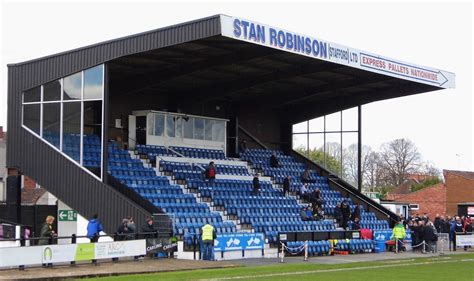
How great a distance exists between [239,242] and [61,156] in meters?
8.22

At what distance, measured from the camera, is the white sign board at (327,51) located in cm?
2837

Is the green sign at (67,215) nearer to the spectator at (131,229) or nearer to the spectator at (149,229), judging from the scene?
the spectator at (131,229)

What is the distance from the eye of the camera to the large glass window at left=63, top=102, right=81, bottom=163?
3198 cm

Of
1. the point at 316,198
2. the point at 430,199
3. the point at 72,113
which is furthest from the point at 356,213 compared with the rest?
the point at 430,199

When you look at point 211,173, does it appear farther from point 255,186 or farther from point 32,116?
point 32,116

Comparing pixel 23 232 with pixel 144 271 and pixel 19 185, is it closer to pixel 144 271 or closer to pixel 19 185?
pixel 19 185

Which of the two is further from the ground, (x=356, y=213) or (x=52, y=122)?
(x=52, y=122)

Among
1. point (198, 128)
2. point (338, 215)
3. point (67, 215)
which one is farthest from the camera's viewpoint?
point (198, 128)

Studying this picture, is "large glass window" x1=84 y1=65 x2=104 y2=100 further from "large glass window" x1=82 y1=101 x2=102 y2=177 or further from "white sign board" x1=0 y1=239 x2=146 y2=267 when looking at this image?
"white sign board" x1=0 y1=239 x2=146 y2=267

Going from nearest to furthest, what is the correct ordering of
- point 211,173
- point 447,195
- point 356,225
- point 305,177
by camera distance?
point 211,173, point 356,225, point 305,177, point 447,195

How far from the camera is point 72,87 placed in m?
32.0

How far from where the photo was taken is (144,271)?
23594 mm

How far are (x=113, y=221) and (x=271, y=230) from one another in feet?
24.5

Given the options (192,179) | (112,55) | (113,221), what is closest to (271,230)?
(192,179)
